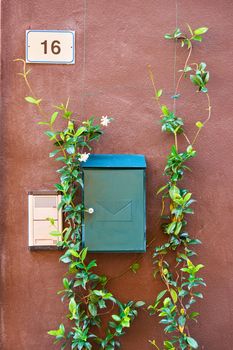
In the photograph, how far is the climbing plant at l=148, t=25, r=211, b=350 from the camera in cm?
332

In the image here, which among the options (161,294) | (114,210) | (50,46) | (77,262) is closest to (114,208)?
(114,210)

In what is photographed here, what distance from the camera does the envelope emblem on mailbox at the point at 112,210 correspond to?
3.27 meters

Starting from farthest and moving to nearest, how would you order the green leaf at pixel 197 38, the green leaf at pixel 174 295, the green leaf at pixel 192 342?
the green leaf at pixel 197 38 → the green leaf at pixel 174 295 → the green leaf at pixel 192 342

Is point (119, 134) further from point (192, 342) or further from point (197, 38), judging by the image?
point (192, 342)

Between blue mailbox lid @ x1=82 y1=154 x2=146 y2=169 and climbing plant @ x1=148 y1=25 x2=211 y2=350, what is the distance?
21 cm

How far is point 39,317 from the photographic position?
3.48 metres

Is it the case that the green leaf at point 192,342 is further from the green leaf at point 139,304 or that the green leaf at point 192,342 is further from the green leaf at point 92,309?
the green leaf at point 92,309

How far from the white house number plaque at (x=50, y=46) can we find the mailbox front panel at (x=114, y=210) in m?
0.83

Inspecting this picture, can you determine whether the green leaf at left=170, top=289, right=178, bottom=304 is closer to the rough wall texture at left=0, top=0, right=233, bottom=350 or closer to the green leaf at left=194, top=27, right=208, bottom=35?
the rough wall texture at left=0, top=0, right=233, bottom=350

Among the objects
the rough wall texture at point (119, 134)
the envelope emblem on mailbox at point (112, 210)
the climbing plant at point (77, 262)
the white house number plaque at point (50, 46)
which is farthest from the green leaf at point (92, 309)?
the white house number plaque at point (50, 46)

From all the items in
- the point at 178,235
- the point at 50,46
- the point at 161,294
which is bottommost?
the point at 161,294

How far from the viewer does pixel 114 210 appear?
10.7 feet

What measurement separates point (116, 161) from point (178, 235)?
65 cm

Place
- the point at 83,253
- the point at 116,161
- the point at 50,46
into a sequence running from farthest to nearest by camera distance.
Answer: the point at 50,46 < the point at 116,161 < the point at 83,253
